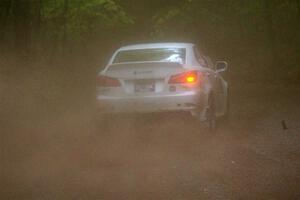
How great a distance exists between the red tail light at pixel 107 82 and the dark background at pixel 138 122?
2.18 ft

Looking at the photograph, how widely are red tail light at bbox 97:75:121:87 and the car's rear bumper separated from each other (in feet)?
0.79

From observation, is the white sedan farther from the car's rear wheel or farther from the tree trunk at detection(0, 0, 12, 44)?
the tree trunk at detection(0, 0, 12, 44)

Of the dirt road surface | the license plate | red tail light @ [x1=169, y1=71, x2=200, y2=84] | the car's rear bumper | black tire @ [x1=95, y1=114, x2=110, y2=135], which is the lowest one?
the dirt road surface

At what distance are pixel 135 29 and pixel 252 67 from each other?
8915 mm

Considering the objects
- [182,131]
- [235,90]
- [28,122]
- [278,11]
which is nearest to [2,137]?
[28,122]

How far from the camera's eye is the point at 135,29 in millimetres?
36719

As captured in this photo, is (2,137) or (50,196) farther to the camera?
(2,137)

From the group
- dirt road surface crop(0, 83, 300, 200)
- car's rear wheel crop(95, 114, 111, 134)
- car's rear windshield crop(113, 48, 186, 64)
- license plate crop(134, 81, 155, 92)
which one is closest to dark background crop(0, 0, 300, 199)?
dirt road surface crop(0, 83, 300, 200)

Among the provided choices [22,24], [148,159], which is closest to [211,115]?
[148,159]

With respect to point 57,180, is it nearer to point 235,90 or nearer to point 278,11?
point 235,90

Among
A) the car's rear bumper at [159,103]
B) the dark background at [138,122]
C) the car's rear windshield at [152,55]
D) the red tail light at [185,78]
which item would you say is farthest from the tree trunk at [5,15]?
the red tail light at [185,78]

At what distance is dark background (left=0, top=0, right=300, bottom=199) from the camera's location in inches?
335

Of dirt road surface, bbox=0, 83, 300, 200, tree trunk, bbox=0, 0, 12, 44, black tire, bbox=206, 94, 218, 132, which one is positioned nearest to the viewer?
dirt road surface, bbox=0, 83, 300, 200

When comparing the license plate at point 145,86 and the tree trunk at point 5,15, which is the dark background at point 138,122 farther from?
the license plate at point 145,86
